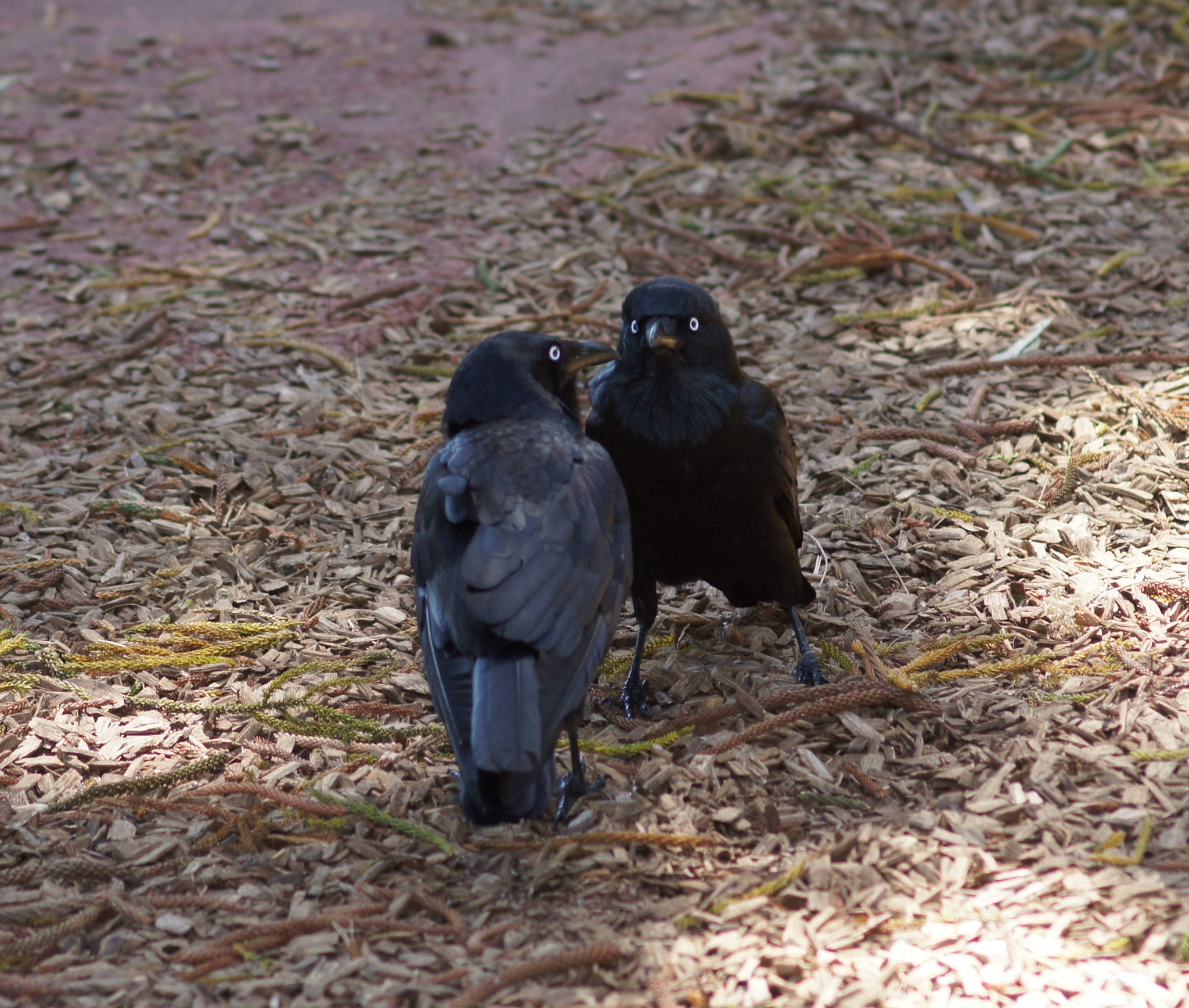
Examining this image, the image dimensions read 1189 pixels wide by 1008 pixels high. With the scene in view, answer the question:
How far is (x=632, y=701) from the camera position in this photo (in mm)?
4176

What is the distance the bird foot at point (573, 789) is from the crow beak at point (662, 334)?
139cm

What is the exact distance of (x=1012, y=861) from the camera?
3145 millimetres

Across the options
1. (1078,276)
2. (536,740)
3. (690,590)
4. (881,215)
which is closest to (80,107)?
(881,215)

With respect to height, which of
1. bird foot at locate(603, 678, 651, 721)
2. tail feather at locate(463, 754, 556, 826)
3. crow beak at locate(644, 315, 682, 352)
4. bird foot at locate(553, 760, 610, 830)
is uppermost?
crow beak at locate(644, 315, 682, 352)

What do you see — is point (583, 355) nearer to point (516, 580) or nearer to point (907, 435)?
point (516, 580)

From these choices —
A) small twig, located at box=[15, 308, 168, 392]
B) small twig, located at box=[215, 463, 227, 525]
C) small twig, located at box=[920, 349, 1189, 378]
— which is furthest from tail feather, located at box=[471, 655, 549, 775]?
small twig, located at box=[15, 308, 168, 392]

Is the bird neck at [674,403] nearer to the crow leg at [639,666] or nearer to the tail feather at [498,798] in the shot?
the crow leg at [639,666]

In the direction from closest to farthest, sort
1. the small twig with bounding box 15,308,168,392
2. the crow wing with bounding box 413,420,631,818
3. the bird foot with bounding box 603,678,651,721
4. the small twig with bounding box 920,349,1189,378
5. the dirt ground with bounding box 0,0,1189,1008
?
the dirt ground with bounding box 0,0,1189,1008 → the crow wing with bounding box 413,420,631,818 → the bird foot with bounding box 603,678,651,721 → the small twig with bounding box 920,349,1189,378 → the small twig with bounding box 15,308,168,392

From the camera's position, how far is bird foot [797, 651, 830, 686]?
4.16m

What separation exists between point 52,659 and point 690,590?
2.45 meters

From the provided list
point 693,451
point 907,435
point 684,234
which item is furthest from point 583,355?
point 684,234

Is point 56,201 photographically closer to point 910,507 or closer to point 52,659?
point 52,659

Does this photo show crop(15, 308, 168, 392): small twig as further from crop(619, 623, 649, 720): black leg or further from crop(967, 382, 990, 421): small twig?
crop(967, 382, 990, 421): small twig

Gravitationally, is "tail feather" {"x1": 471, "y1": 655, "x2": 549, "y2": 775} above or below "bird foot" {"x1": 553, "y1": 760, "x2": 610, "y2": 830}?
above
